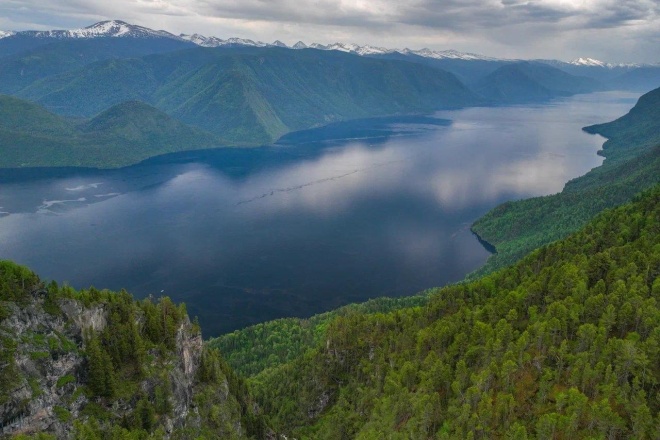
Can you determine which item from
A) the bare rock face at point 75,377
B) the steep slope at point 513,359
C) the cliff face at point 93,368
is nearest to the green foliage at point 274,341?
the steep slope at point 513,359

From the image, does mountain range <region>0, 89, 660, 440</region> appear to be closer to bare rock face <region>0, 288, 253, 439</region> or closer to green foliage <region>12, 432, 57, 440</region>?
bare rock face <region>0, 288, 253, 439</region>

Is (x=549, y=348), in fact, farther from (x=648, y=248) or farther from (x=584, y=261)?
(x=648, y=248)

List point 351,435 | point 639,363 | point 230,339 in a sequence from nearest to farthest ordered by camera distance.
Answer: point 639,363 < point 351,435 < point 230,339

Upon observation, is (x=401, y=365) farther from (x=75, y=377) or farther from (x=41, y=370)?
(x=41, y=370)

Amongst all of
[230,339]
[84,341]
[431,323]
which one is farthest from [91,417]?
[230,339]

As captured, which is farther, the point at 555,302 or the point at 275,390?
the point at 275,390

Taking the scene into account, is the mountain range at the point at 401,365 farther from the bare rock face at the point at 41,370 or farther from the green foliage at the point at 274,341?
the green foliage at the point at 274,341
